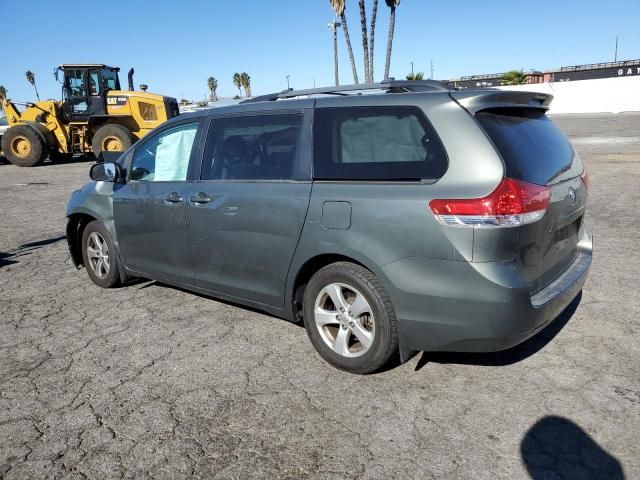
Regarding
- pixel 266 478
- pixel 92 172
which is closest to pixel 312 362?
pixel 266 478

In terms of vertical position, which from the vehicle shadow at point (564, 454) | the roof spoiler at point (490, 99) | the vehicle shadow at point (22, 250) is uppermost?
the roof spoiler at point (490, 99)

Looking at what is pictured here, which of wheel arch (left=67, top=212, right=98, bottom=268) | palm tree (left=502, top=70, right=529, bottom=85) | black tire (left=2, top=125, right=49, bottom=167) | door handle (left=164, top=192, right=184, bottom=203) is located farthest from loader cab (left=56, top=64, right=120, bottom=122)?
palm tree (left=502, top=70, right=529, bottom=85)

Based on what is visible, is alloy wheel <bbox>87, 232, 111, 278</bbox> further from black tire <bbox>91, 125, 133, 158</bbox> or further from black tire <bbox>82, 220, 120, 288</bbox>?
black tire <bbox>91, 125, 133, 158</bbox>

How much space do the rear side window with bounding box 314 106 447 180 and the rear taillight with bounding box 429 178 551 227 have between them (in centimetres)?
23

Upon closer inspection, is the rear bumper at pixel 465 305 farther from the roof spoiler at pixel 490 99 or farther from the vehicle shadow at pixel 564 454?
the roof spoiler at pixel 490 99

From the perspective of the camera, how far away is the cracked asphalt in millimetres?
2438

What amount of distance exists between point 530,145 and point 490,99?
36 cm

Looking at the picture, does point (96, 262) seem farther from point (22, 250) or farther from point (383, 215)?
point (383, 215)

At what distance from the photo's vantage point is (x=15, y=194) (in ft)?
39.7

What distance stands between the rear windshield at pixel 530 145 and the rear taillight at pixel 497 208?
3.6 inches

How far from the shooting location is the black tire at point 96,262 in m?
4.86

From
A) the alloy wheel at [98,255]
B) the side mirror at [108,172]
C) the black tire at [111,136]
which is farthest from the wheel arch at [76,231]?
the black tire at [111,136]

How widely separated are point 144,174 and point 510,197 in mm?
3194

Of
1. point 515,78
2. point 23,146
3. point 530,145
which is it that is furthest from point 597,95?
point 530,145
